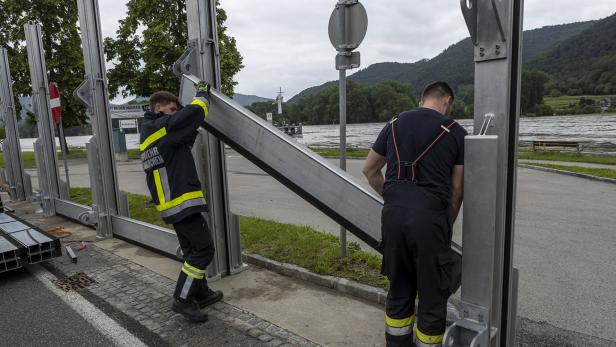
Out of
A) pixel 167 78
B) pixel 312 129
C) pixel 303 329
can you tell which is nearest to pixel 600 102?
pixel 312 129

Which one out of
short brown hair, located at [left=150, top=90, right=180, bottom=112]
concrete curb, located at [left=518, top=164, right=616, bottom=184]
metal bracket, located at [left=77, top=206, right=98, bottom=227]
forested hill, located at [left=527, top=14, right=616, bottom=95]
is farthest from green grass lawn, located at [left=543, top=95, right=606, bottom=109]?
short brown hair, located at [left=150, top=90, right=180, bottom=112]

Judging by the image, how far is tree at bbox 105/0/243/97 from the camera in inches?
484

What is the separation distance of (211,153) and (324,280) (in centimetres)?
185

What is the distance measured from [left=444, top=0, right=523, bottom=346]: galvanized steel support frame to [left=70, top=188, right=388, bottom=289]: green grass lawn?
6.49 feet

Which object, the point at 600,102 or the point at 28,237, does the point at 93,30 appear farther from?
the point at 600,102

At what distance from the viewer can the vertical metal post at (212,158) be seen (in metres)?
4.33

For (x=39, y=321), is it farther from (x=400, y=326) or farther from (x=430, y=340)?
(x=430, y=340)

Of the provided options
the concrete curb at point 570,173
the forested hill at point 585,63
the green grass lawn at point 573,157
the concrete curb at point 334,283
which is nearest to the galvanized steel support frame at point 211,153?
the concrete curb at point 334,283

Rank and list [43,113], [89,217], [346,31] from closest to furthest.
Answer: [346,31]
[89,217]
[43,113]

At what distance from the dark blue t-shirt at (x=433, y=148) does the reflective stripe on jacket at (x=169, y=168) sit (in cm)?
185

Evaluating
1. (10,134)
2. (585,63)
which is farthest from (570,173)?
(585,63)

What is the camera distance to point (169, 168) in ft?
11.8

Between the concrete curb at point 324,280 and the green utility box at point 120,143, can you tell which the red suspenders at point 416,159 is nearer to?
the concrete curb at point 324,280

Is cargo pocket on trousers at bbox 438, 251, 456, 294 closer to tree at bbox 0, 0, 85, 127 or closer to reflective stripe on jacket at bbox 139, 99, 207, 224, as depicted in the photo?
reflective stripe on jacket at bbox 139, 99, 207, 224
